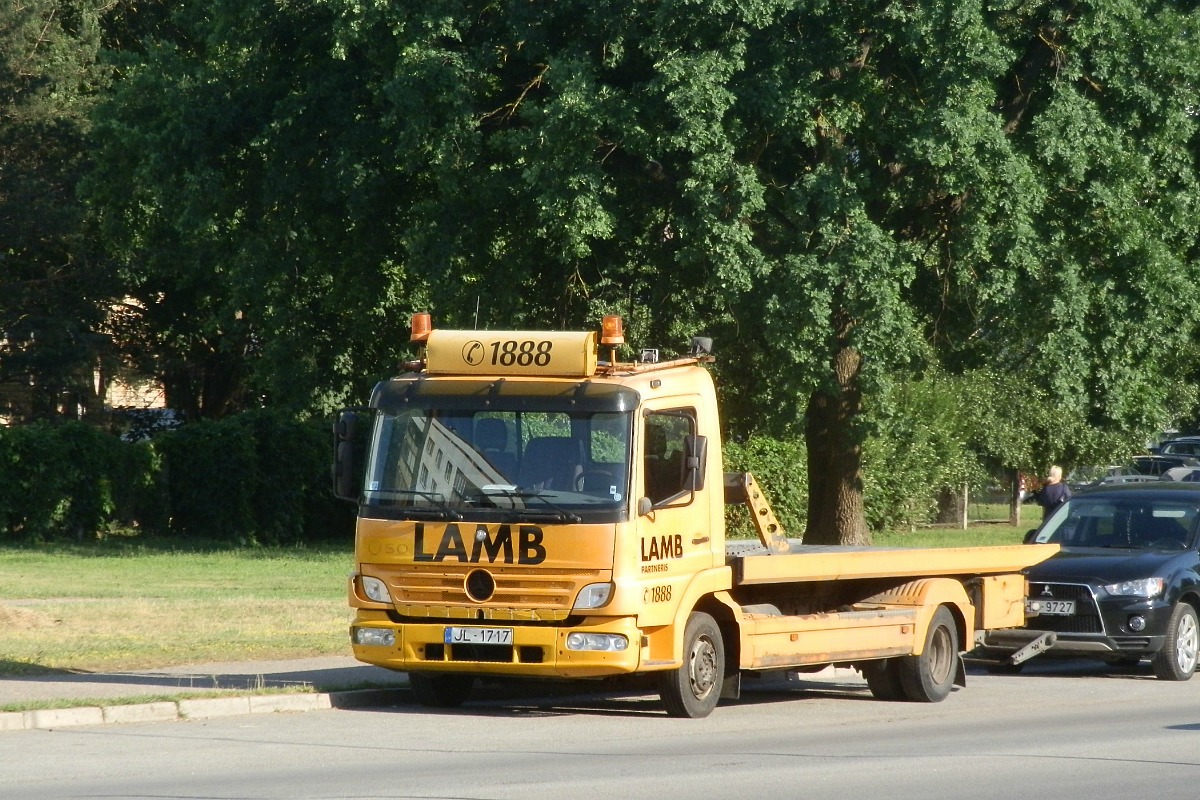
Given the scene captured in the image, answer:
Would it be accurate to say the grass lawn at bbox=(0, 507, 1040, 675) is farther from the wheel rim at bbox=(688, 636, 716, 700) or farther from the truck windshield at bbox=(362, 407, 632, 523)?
the wheel rim at bbox=(688, 636, 716, 700)

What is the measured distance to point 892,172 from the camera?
23578 mm

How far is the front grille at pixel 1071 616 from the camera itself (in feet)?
51.1

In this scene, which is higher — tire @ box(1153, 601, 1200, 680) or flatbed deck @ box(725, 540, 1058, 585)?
flatbed deck @ box(725, 540, 1058, 585)

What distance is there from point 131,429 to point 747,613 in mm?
35122

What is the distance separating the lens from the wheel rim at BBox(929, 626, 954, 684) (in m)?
14.0

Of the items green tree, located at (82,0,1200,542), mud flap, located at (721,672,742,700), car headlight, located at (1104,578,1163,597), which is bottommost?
mud flap, located at (721,672,742,700)

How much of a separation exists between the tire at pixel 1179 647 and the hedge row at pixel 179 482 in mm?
18675

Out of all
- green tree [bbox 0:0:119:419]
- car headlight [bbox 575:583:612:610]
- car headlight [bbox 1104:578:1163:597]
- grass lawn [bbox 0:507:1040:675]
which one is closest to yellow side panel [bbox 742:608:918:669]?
car headlight [bbox 575:583:612:610]

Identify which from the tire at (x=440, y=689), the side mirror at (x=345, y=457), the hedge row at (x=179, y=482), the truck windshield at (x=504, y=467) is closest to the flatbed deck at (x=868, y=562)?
the truck windshield at (x=504, y=467)

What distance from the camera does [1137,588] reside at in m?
15.6

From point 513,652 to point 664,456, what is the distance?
1765mm

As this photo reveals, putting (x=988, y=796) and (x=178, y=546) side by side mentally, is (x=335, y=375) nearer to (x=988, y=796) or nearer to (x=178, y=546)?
(x=178, y=546)

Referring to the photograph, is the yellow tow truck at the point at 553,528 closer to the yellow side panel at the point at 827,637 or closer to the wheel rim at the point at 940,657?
the yellow side panel at the point at 827,637

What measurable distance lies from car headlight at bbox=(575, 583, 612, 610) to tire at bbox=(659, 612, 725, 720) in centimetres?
79
